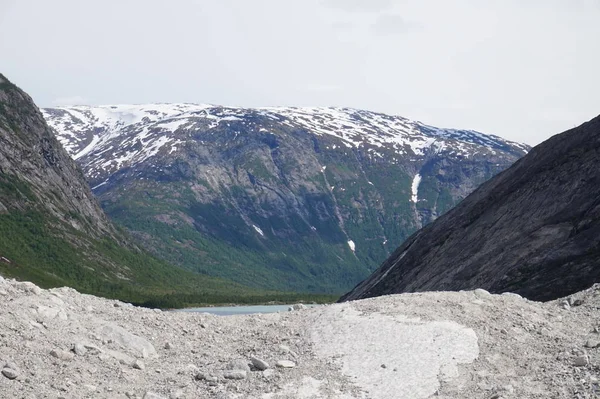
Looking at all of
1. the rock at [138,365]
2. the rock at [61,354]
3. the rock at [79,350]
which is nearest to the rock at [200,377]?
the rock at [138,365]

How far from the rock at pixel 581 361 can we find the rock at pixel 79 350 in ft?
55.1

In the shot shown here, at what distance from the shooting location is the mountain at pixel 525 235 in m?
58.9

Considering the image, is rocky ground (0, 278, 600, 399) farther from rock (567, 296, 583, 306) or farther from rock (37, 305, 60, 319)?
rock (567, 296, 583, 306)

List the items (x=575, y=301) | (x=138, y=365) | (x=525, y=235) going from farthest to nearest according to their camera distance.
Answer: (x=525, y=235) < (x=575, y=301) < (x=138, y=365)

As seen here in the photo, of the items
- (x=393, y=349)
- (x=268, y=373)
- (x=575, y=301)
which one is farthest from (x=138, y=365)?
(x=575, y=301)

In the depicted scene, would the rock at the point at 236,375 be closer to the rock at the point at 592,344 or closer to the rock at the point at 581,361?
the rock at the point at 581,361

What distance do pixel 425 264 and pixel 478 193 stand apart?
18.5 meters

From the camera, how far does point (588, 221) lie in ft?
212

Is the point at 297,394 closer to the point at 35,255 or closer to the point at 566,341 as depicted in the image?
the point at 566,341

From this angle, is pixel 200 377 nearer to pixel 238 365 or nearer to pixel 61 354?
pixel 238 365

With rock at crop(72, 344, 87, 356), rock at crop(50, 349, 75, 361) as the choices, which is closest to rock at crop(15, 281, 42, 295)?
rock at crop(72, 344, 87, 356)

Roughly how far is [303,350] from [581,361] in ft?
32.0

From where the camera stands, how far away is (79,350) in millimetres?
25703

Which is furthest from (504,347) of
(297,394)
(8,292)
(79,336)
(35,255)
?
(35,255)
